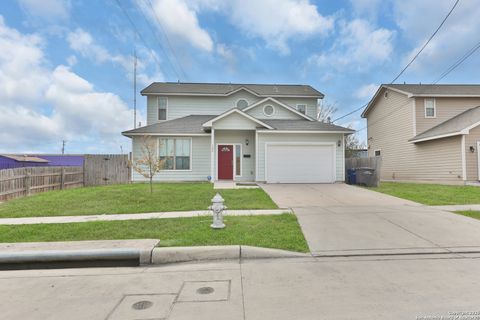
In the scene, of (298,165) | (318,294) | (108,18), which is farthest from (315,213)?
(108,18)

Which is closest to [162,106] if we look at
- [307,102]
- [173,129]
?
[173,129]

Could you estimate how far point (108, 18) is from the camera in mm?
10781

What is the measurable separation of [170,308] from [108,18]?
11281mm

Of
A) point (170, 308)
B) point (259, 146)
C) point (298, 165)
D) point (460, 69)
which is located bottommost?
point (170, 308)

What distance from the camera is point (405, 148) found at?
19656mm

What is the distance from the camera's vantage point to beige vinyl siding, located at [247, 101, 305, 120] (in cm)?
1830

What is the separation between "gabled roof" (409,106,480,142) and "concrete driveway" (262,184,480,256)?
8.72m

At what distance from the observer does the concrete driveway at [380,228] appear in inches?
204

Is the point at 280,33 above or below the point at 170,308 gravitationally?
above

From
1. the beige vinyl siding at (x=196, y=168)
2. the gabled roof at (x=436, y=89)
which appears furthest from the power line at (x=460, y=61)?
the beige vinyl siding at (x=196, y=168)

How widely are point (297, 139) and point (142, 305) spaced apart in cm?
1359

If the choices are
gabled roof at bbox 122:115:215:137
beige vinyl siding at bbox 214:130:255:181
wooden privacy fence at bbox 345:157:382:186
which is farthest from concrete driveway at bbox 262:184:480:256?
gabled roof at bbox 122:115:215:137

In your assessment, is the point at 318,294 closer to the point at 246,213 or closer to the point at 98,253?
the point at 98,253

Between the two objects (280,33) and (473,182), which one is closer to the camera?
(473,182)
